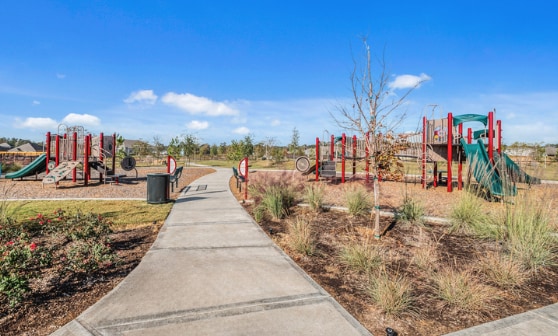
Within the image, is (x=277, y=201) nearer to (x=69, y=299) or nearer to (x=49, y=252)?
(x=49, y=252)

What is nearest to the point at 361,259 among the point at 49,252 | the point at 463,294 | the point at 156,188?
the point at 463,294

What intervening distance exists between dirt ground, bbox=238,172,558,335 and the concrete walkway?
301 millimetres

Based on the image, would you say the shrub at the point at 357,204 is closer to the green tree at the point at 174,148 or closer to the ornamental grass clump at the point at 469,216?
the ornamental grass clump at the point at 469,216

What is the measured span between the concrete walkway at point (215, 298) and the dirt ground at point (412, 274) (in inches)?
11.8

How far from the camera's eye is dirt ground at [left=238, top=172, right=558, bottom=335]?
287cm

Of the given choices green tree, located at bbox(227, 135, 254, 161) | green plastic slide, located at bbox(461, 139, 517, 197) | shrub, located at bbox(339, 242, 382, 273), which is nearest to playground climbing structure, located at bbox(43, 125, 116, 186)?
shrub, located at bbox(339, 242, 382, 273)

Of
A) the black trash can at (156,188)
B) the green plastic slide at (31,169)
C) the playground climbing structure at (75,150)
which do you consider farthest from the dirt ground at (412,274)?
the green plastic slide at (31,169)

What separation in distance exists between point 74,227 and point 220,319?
14.1 ft

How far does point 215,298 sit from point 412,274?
265cm

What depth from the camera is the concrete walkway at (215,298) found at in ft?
8.52

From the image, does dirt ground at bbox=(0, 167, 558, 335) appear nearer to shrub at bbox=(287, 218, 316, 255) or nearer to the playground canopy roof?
shrub at bbox=(287, 218, 316, 255)

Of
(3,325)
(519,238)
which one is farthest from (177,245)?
(519,238)

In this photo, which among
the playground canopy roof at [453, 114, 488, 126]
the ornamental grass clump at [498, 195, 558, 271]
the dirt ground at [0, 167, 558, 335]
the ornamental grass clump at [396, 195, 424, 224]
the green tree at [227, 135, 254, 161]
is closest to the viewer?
the dirt ground at [0, 167, 558, 335]

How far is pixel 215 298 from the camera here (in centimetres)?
314
